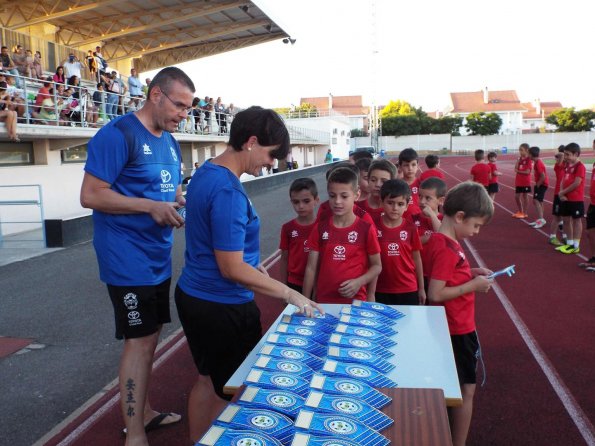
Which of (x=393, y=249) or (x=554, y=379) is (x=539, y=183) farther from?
(x=393, y=249)

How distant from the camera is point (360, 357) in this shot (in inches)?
77.6

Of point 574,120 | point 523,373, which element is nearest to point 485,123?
point 574,120

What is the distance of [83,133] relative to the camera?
13203 millimetres

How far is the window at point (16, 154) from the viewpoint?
40.0 feet

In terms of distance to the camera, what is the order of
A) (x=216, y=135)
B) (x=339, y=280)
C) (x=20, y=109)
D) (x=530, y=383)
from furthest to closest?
(x=216, y=135) → (x=20, y=109) → (x=530, y=383) → (x=339, y=280)

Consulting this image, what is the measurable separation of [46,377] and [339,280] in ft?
→ 8.77

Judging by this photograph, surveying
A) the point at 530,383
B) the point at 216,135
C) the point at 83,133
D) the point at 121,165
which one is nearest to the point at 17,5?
the point at 83,133

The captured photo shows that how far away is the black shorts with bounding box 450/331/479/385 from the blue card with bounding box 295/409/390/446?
1.55 m

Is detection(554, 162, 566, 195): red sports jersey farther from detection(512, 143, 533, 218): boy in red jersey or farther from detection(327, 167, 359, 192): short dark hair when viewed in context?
detection(327, 167, 359, 192): short dark hair

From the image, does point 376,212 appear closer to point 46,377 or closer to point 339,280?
point 339,280

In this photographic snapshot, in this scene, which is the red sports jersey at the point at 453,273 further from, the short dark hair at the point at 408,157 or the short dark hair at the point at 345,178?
the short dark hair at the point at 408,157

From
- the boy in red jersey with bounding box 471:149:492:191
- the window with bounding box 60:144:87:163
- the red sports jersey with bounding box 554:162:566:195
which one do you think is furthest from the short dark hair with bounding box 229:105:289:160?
the window with bounding box 60:144:87:163

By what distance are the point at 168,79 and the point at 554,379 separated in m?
3.76

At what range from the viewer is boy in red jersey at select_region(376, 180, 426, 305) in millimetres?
3941
